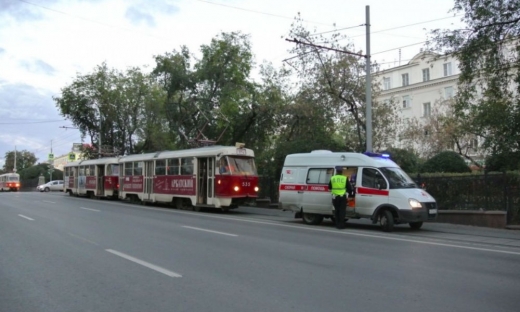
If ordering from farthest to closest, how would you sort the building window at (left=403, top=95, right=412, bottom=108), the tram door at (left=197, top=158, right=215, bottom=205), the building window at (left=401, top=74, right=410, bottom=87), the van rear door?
the building window at (left=401, top=74, right=410, bottom=87), the building window at (left=403, top=95, right=412, bottom=108), the tram door at (left=197, top=158, right=215, bottom=205), the van rear door

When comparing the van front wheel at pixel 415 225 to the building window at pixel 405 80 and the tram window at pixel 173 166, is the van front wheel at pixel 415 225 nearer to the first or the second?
the tram window at pixel 173 166

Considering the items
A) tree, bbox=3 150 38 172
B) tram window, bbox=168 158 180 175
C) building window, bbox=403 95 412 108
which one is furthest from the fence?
tree, bbox=3 150 38 172

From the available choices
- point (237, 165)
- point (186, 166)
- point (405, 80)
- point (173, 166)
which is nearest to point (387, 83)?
point (405, 80)

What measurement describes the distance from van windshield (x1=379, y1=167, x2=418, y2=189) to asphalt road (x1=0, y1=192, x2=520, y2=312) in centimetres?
149

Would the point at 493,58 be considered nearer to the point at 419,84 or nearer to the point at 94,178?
the point at 94,178

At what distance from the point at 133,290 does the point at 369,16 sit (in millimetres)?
15673

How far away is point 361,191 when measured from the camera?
1510 cm

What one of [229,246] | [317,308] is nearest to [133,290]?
[317,308]

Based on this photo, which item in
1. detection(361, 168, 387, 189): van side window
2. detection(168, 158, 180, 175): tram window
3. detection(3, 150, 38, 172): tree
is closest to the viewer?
detection(361, 168, 387, 189): van side window

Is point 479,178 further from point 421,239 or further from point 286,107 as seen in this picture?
point 286,107

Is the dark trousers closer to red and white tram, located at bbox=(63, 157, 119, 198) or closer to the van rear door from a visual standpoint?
the van rear door

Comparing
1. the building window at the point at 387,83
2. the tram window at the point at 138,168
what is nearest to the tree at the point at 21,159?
the building window at the point at 387,83

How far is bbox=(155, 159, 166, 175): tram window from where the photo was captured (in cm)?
2611

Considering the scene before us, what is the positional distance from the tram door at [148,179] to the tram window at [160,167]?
570mm
